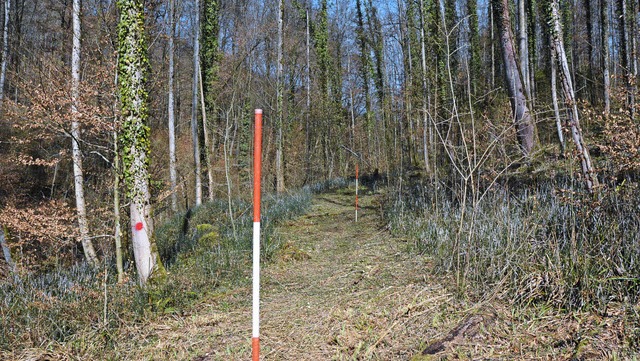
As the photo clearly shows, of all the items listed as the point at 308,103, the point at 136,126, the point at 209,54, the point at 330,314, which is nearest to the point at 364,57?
the point at 308,103

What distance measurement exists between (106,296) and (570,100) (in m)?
5.55

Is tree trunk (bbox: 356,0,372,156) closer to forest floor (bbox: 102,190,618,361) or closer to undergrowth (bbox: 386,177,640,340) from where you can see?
forest floor (bbox: 102,190,618,361)

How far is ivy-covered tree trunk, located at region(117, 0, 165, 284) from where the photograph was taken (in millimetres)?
6031

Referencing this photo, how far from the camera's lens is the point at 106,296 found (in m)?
4.17

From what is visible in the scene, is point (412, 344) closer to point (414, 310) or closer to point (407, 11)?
point (414, 310)

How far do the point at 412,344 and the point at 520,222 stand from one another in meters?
2.32

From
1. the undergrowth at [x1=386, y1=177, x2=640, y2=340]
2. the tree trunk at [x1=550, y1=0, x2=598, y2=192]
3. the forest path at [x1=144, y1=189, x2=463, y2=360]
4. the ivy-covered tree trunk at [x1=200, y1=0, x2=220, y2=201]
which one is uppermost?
the ivy-covered tree trunk at [x1=200, y1=0, x2=220, y2=201]

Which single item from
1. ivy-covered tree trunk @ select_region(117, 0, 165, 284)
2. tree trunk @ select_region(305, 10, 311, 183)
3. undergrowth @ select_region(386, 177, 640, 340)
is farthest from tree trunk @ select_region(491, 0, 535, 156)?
tree trunk @ select_region(305, 10, 311, 183)

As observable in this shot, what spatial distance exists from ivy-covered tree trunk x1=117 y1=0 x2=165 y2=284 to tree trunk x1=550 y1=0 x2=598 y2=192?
5.57 meters

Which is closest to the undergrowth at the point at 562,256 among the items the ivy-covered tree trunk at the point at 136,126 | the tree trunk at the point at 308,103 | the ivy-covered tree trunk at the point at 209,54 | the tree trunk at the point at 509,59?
the tree trunk at the point at 509,59

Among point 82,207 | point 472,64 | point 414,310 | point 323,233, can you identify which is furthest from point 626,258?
point 472,64

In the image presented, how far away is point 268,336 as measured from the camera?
3.99 metres

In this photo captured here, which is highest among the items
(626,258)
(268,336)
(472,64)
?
(472,64)

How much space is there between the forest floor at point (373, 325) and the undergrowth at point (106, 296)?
24cm
